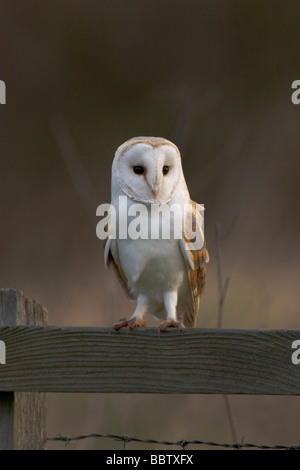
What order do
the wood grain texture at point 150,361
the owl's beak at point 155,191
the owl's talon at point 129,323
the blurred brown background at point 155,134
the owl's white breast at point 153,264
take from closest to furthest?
the wood grain texture at point 150,361 → the owl's talon at point 129,323 → the owl's beak at point 155,191 → the owl's white breast at point 153,264 → the blurred brown background at point 155,134

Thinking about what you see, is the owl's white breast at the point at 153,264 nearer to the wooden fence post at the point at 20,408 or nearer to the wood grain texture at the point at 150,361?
the wooden fence post at the point at 20,408

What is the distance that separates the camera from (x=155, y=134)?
716 centimetres

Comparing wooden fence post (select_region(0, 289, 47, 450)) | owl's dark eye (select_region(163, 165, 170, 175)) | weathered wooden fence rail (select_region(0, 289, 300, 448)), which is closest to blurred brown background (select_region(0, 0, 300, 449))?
owl's dark eye (select_region(163, 165, 170, 175))

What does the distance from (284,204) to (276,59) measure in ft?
6.74

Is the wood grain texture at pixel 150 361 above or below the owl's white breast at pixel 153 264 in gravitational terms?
below

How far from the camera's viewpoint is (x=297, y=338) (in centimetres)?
215

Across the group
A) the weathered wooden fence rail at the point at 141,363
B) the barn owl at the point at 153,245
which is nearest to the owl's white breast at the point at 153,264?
the barn owl at the point at 153,245

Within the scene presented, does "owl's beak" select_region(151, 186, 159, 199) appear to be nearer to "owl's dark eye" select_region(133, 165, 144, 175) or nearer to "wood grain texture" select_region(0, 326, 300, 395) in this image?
"owl's dark eye" select_region(133, 165, 144, 175)

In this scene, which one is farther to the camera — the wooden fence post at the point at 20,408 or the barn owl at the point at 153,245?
the barn owl at the point at 153,245

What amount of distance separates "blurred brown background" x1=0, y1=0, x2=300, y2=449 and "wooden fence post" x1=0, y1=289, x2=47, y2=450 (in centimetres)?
171

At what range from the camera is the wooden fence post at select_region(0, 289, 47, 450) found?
2.18m

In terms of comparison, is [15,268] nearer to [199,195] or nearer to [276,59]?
[199,195]

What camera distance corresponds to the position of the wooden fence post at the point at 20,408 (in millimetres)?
2182
